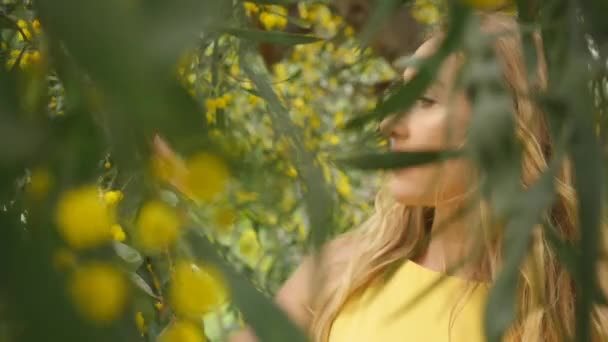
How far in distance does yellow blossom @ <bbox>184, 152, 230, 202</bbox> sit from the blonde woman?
0.53 meters

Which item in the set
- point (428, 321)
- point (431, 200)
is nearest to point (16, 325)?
point (431, 200)

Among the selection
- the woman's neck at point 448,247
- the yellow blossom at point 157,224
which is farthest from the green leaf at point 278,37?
the woman's neck at point 448,247

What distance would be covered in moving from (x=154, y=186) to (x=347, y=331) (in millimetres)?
889

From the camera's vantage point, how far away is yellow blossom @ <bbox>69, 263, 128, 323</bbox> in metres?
0.18

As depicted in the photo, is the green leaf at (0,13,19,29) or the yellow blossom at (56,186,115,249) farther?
the green leaf at (0,13,19,29)

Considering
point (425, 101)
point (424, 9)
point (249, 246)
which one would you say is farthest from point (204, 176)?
point (249, 246)

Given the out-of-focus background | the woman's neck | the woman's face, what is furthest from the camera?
the woman's neck

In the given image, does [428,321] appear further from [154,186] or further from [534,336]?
[154,186]

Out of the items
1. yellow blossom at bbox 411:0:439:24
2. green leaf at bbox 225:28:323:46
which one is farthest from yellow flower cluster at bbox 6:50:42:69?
yellow blossom at bbox 411:0:439:24

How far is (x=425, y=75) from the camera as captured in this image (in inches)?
10.1

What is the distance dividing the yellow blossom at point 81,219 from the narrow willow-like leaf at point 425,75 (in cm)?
10

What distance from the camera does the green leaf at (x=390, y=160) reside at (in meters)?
0.29

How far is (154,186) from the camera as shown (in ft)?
0.69

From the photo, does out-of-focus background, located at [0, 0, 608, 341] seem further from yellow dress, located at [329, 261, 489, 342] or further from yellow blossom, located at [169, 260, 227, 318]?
yellow dress, located at [329, 261, 489, 342]
